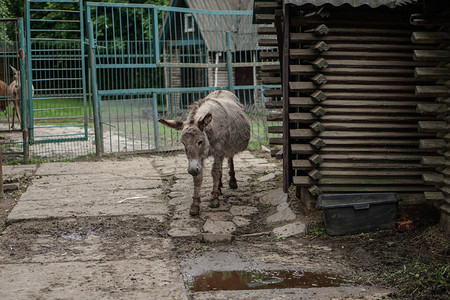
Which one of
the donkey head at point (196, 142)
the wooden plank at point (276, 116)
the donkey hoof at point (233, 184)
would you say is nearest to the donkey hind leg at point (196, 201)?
the donkey head at point (196, 142)

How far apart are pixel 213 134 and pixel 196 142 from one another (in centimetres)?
60

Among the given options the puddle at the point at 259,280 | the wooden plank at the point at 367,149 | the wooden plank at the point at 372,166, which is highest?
the wooden plank at the point at 367,149

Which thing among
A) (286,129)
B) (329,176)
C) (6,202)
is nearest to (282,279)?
(329,176)

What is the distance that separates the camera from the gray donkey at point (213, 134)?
7223 millimetres

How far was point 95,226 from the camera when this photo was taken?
7121 mm

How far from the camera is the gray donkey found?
7223 millimetres

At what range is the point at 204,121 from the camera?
Result: 289 inches

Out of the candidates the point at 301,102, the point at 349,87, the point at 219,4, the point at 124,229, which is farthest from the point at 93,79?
the point at 219,4

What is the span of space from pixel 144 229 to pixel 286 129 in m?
2.38

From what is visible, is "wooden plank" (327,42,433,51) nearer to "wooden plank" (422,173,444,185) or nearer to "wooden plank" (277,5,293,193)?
"wooden plank" (277,5,293,193)

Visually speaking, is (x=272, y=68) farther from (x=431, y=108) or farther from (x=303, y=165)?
(x=431, y=108)

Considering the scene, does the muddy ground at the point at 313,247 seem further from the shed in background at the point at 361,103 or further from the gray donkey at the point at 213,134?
the gray donkey at the point at 213,134

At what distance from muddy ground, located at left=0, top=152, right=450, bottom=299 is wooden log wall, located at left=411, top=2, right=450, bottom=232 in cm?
49

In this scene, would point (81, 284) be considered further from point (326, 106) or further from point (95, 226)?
point (326, 106)
